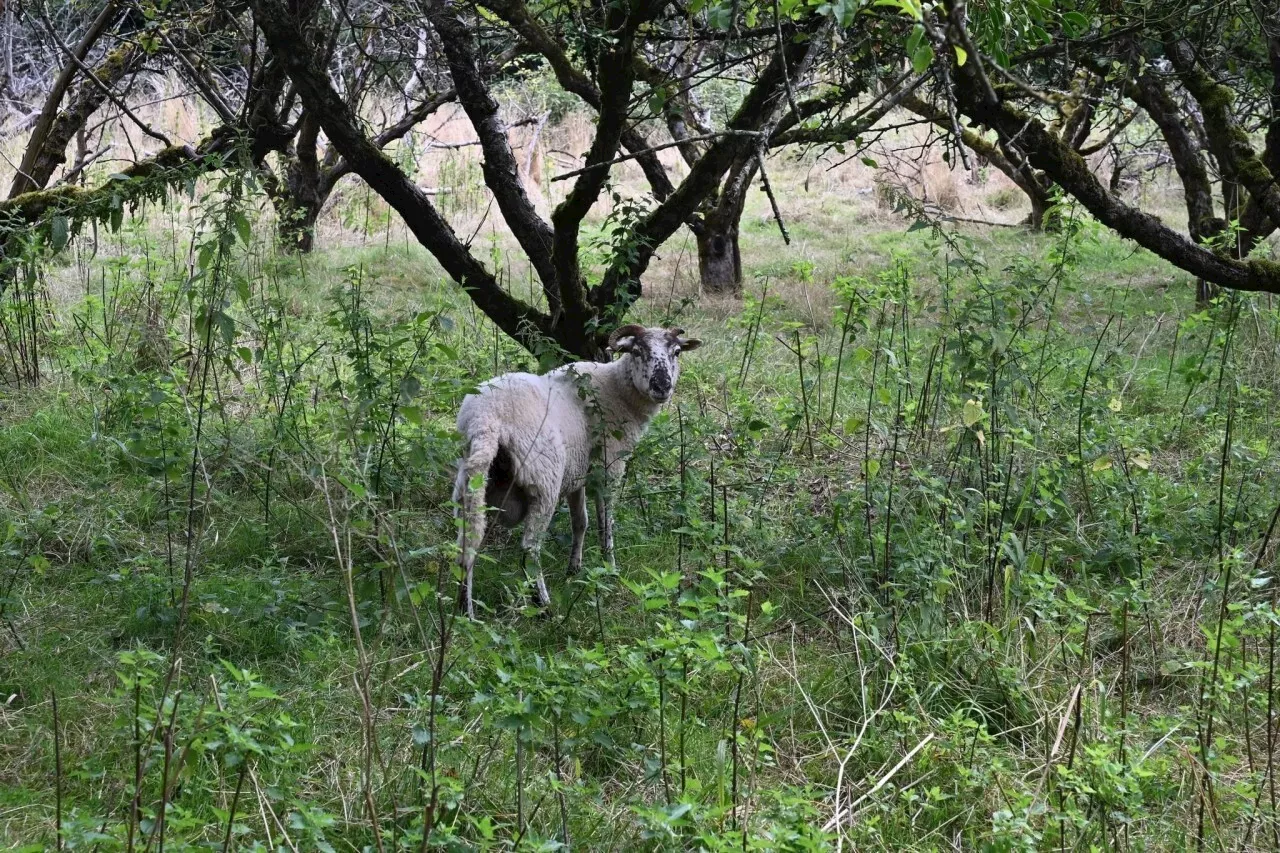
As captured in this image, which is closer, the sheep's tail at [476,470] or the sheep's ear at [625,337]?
the sheep's tail at [476,470]

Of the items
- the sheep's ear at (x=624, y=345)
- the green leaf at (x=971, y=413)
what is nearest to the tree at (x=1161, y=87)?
the green leaf at (x=971, y=413)

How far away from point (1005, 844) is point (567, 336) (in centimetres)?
391

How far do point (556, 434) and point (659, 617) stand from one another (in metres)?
1.45

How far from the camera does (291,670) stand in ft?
12.8

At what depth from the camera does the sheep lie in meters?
4.47

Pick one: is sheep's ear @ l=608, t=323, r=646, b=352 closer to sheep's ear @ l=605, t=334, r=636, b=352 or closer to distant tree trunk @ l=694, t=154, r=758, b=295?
sheep's ear @ l=605, t=334, r=636, b=352

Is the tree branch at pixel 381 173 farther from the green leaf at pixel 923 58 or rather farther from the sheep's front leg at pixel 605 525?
the green leaf at pixel 923 58

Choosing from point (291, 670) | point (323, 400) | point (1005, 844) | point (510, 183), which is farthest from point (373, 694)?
point (510, 183)

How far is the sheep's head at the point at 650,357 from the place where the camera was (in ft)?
17.2

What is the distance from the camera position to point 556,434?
4812 mm

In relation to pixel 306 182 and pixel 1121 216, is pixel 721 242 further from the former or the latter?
pixel 1121 216

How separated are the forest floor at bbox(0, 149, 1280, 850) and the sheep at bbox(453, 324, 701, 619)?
20cm

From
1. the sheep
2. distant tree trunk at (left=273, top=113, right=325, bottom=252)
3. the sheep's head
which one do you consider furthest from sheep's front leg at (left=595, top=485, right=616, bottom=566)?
distant tree trunk at (left=273, top=113, right=325, bottom=252)

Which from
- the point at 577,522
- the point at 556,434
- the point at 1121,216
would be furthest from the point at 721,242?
the point at 556,434
